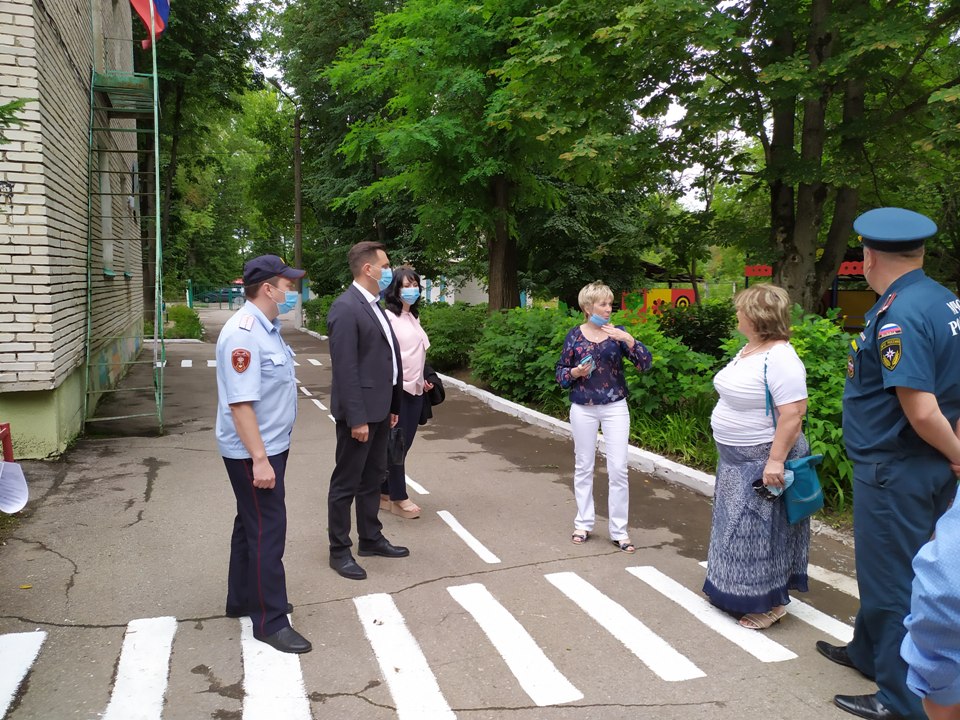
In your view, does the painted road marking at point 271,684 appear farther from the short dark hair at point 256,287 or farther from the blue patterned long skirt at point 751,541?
the blue patterned long skirt at point 751,541

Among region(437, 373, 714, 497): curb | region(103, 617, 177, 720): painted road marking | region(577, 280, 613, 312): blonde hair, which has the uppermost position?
region(577, 280, 613, 312): blonde hair

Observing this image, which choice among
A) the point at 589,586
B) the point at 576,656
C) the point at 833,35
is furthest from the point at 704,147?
the point at 576,656

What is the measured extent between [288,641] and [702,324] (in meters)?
11.2

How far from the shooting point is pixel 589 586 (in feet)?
15.7

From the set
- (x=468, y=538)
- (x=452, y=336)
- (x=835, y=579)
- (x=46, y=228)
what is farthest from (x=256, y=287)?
(x=452, y=336)

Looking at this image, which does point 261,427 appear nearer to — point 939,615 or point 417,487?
point 939,615

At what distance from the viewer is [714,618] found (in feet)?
14.2

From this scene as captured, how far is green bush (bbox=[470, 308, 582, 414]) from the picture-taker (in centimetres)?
1087

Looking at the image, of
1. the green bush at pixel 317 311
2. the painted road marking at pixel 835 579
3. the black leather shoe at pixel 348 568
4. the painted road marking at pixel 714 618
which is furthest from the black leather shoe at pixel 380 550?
the green bush at pixel 317 311

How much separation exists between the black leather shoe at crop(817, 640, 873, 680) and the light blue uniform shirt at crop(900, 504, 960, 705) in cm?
244

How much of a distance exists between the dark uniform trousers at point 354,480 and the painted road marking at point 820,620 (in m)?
2.82

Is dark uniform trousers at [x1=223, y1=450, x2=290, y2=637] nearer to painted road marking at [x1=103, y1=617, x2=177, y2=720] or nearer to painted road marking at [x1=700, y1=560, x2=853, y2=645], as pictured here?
painted road marking at [x1=103, y1=617, x2=177, y2=720]

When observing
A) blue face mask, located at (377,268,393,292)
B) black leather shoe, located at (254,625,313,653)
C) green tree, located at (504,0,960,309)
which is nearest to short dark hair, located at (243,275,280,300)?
blue face mask, located at (377,268,393,292)

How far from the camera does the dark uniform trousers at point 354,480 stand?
493 cm
